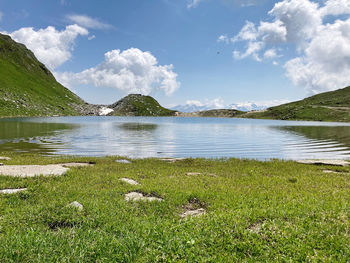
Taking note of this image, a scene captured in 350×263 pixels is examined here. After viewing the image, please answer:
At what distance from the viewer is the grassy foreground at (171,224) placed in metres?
7.20

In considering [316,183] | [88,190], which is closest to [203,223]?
[88,190]

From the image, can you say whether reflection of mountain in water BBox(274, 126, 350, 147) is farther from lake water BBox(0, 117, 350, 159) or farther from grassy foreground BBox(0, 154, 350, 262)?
grassy foreground BBox(0, 154, 350, 262)

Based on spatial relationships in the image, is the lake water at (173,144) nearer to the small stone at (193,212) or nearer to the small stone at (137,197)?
the small stone at (137,197)

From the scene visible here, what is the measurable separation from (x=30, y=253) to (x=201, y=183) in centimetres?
1069

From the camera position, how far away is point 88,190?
13172 millimetres

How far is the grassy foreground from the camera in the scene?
7.20 m

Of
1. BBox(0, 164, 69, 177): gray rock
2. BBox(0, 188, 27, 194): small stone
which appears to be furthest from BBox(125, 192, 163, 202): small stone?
BBox(0, 164, 69, 177): gray rock

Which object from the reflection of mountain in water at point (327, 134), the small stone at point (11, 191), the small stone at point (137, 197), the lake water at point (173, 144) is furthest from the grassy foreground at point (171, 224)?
the reflection of mountain in water at point (327, 134)

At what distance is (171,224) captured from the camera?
9141mm

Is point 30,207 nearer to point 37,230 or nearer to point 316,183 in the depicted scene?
point 37,230

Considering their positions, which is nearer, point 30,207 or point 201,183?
point 30,207

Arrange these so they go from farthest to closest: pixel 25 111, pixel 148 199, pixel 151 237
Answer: pixel 25 111 < pixel 148 199 < pixel 151 237

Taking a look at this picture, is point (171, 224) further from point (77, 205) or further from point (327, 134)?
point (327, 134)

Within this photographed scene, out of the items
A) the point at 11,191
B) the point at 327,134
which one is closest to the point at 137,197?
the point at 11,191
